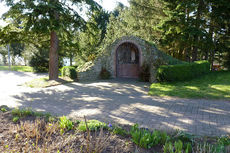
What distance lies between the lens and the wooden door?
44.8 feet

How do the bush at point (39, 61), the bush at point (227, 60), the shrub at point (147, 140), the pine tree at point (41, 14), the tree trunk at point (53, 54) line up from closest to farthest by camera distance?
the shrub at point (147, 140)
the pine tree at point (41, 14)
the tree trunk at point (53, 54)
the bush at point (227, 60)
the bush at point (39, 61)

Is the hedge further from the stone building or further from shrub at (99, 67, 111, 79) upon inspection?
shrub at (99, 67, 111, 79)

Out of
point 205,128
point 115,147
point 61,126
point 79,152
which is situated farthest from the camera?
point 205,128

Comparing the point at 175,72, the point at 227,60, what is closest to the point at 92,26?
the point at 175,72

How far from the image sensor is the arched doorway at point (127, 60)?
44.7 feet

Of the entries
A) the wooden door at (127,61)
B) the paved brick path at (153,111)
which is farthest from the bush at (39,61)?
the paved brick path at (153,111)

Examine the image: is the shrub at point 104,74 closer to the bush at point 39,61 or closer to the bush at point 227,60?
the bush at point 39,61

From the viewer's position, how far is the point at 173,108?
6.03 meters

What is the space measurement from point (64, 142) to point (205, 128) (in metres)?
3.33

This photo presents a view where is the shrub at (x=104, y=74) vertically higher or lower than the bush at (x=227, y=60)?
lower

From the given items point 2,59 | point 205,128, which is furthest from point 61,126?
point 2,59

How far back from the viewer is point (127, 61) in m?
14.2

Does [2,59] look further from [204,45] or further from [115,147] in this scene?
[115,147]

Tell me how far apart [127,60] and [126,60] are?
0.08 m
